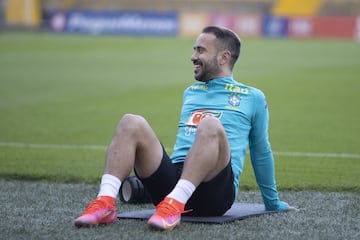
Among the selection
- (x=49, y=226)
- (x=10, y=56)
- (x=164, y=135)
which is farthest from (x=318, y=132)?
(x=10, y=56)

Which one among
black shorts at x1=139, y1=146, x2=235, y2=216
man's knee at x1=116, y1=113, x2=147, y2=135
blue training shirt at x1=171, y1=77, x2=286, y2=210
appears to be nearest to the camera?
man's knee at x1=116, y1=113, x2=147, y2=135

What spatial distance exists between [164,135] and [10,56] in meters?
17.6

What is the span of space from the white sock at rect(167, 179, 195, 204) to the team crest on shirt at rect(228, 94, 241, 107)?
0.86 m

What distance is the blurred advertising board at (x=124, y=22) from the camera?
48000 mm

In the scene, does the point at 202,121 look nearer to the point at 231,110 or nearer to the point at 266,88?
the point at 231,110

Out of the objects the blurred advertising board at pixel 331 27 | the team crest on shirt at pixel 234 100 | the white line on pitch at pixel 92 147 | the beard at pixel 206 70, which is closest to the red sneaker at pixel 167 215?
the team crest on shirt at pixel 234 100

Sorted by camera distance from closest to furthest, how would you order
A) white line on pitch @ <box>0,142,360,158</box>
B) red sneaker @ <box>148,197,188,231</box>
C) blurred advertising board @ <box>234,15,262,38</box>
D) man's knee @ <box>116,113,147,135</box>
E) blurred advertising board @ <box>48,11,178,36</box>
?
red sneaker @ <box>148,197,188,231</box>, man's knee @ <box>116,113,147,135</box>, white line on pitch @ <box>0,142,360,158</box>, blurred advertising board @ <box>234,15,262,38</box>, blurred advertising board @ <box>48,11,178,36</box>

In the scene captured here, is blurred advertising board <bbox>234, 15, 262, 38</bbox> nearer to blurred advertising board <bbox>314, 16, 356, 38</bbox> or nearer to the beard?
blurred advertising board <bbox>314, 16, 356, 38</bbox>

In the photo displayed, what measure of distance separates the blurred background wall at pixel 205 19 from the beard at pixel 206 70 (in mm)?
39264

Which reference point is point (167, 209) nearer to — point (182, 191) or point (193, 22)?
point (182, 191)

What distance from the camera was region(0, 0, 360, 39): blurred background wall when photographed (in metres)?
46.7

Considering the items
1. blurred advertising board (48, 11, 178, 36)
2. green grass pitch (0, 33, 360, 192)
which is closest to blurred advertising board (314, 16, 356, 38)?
blurred advertising board (48, 11, 178, 36)

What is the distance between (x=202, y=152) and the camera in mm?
6035

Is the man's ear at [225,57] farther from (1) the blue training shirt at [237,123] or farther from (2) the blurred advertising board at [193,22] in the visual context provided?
(2) the blurred advertising board at [193,22]
